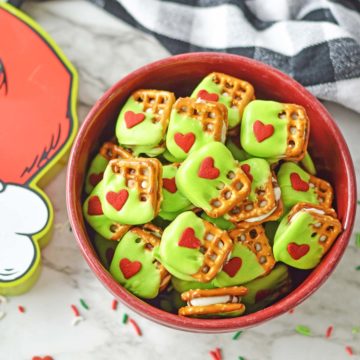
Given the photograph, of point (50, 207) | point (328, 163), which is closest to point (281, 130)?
point (328, 163)

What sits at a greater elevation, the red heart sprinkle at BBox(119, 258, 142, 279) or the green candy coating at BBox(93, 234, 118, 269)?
the red heart sprinkle at BBox(119, 258, 142, 279)

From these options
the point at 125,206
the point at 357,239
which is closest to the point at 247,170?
the point at 125,206

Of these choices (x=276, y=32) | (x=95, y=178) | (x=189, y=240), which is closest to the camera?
(x=189, y=240)

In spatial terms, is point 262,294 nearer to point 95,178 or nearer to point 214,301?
point 214,301

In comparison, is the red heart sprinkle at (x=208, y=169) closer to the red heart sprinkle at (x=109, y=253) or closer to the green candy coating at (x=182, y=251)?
the green candy coating at (x=182, y=251)

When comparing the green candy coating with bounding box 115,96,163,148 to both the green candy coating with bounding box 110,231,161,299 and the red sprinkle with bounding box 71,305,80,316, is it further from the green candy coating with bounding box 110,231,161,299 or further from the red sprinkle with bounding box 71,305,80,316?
the red sprinkle with bounding box 71,305,80,316

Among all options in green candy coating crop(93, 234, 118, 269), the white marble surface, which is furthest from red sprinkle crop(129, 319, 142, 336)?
green candy coating crop(93, 234, 118, 269)
